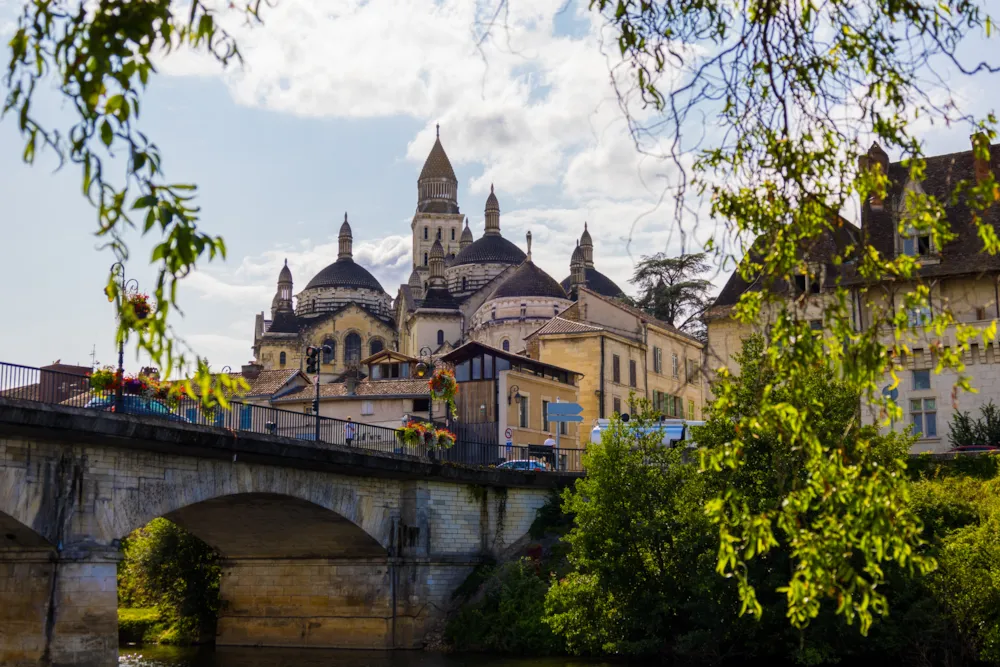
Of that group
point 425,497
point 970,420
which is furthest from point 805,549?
point 970,420

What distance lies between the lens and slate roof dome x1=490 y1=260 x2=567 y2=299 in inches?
3413

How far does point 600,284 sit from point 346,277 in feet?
95.2

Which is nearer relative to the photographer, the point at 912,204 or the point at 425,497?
the point at 912,204

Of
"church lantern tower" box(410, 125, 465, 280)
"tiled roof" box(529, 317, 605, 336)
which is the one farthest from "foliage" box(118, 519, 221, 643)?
"church lantern tower" box(410, 125, 465, 280)

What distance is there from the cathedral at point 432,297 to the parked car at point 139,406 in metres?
57.5

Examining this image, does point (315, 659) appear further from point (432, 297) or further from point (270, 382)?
point (432, 297)

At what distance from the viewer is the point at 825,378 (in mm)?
29000

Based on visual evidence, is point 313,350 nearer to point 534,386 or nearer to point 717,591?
point 717,591

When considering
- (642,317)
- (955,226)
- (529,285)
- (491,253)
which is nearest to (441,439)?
(955,226)

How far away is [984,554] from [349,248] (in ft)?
351

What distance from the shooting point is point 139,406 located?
88.2ft

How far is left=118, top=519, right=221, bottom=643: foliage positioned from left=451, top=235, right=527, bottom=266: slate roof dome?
66.9m

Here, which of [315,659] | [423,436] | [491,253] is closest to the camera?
[315,659]

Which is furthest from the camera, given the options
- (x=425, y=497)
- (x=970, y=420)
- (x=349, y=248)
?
(x=349, y=248)
